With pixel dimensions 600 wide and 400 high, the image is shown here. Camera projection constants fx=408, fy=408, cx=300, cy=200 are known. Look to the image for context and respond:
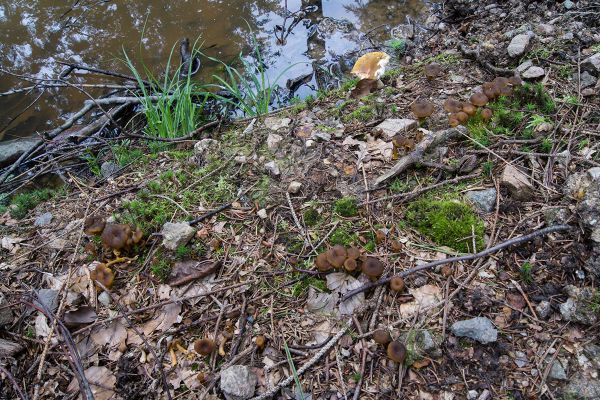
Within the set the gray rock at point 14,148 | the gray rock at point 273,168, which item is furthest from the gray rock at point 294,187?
the gray rock at point 14,148

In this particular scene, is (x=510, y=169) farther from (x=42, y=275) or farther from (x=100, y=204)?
(x=42, y=275)

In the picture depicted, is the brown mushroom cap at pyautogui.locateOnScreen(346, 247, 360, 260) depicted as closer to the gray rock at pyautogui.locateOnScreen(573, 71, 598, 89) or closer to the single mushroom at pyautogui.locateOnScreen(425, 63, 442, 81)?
the single mushroom at pyautogui.locateOnScreen(425, 63, 442, 81)

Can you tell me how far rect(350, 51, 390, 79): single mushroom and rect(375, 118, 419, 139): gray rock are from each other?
97 cm

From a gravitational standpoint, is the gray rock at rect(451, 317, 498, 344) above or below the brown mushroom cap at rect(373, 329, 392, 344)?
below

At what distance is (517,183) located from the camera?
8.63 feet

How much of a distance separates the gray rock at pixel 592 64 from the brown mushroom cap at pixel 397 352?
2.81m

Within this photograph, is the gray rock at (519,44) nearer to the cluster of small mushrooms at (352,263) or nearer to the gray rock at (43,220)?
the cluster of small mushrooms at (352,263)

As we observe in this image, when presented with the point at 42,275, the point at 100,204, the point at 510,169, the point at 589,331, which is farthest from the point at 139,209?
the point at 589,331

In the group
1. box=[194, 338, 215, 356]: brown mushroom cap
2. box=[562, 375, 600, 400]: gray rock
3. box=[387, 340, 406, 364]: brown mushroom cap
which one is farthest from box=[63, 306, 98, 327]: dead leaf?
box=[562, 375, 600, 400]: gray rock

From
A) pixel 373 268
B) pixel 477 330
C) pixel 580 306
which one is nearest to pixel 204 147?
pixel 373 268

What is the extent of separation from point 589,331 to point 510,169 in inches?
43.3

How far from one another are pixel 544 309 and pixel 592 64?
2.27m

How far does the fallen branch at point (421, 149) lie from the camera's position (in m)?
2.96

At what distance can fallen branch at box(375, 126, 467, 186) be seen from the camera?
296 centimetres
